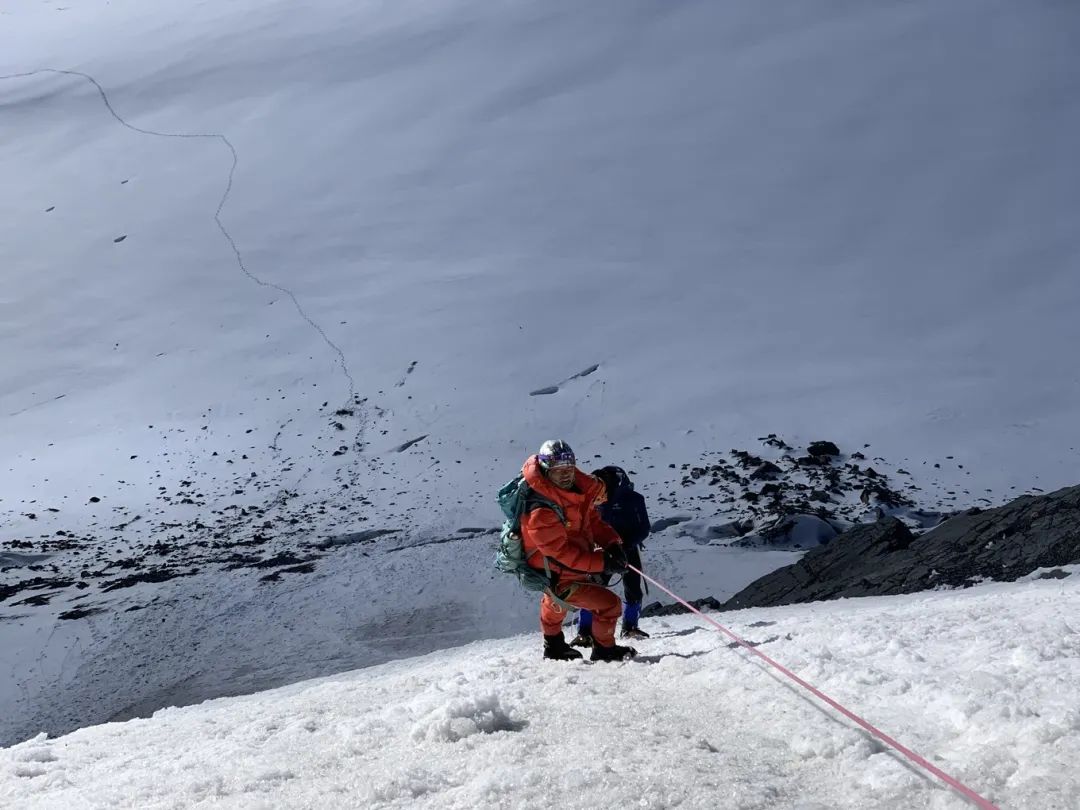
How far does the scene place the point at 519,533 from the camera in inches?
238

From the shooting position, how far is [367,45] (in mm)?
48469

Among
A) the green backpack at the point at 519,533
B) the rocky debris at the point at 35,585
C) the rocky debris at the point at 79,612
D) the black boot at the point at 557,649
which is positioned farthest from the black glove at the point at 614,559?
the rocky debris at the point at 35,585

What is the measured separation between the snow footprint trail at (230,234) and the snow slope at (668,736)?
1750 cm

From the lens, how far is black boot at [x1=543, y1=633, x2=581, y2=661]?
21.2 feet

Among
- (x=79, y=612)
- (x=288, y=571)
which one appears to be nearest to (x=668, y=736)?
(x=288, y=571)

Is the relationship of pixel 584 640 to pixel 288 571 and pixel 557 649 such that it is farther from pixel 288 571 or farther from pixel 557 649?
pixel 288 571

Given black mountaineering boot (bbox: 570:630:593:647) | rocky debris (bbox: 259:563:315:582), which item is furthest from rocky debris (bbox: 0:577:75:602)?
black mountaineering boot (bbox: 570:630:593:647)

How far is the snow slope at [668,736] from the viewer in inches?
139

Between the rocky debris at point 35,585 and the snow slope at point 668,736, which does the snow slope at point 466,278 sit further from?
the snow slope at point 668,736

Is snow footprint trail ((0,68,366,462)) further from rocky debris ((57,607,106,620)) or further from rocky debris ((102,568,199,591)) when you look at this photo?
rocky debris ((57,607,106,620))

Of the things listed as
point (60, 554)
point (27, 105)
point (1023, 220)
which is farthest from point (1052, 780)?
point (27, 105)

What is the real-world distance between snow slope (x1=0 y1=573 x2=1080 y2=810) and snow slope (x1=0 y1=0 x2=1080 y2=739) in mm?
8023

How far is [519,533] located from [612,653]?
0.96 meters

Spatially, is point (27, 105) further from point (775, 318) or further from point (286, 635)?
point (286, 635)
